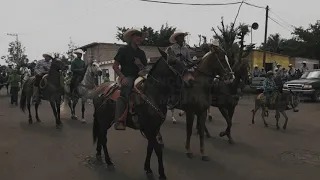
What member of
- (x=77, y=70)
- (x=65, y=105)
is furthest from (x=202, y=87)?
(x=77, y=70)

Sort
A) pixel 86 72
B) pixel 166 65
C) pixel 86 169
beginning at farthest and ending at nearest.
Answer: pixel 86 72
pixel 86 169
pixel 166 65

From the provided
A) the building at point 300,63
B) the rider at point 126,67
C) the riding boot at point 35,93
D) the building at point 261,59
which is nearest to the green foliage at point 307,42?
the building at point 300,63

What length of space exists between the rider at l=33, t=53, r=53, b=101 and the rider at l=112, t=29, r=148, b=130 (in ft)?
23.2

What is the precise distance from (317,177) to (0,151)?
7.31m

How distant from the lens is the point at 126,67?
6.31 m

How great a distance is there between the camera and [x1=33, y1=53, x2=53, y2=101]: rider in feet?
41.3

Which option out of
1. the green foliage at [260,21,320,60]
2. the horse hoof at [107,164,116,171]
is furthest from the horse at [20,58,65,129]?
the green foliage at [260,21,320,60]

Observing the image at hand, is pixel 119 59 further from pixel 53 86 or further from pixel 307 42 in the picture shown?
pixel 307 42

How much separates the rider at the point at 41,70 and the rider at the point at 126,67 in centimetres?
706

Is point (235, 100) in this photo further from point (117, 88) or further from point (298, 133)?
point (117, 88)

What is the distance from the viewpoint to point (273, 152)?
8.23 metres

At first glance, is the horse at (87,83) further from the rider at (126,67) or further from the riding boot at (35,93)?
the rider at (126,67)

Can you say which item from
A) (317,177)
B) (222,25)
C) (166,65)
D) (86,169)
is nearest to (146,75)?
(166,65)

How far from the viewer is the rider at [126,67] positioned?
6.22 meters
